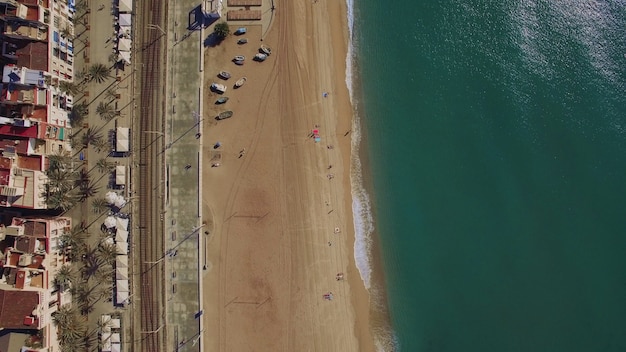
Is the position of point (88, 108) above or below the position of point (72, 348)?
above

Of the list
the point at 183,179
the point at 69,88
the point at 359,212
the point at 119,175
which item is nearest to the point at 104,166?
the point at 119,175

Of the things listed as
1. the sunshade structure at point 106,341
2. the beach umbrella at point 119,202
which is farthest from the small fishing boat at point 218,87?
the sunshade structure at point 106,341

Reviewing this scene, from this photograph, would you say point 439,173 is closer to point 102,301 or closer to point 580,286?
point 580,286

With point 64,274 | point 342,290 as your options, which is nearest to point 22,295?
point 64,274

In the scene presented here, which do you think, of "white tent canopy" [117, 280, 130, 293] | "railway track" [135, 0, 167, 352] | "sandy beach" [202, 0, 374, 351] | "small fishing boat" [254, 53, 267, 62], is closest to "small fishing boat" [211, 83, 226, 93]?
"sandy beach" [202, 0, 374, 351]

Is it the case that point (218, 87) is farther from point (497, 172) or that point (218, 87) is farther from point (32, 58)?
point (497, 172)

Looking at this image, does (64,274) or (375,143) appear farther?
(375,143)

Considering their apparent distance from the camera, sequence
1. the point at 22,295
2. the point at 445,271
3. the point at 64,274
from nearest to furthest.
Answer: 1. the point at 22,295
2. the point at 64,274
3. the point at 445,271
